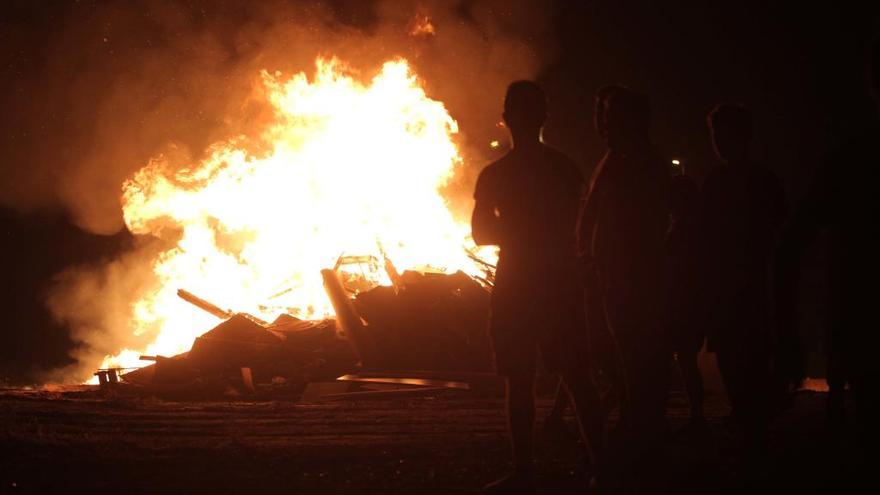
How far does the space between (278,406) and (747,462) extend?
232 inches

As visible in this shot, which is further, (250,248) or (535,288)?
(250,248)

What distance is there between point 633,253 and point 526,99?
112cm

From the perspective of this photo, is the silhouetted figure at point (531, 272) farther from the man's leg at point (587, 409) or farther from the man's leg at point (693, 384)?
the man's leg at point (693, 384)

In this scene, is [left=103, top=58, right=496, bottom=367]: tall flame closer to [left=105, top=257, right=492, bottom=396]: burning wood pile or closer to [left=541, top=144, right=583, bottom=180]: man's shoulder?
[left=105, top=257, right=492, bottom=396]: burning wood pile

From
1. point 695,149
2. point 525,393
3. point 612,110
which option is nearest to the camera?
point 525,393

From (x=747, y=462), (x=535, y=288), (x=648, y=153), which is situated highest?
(x=648, y=153)

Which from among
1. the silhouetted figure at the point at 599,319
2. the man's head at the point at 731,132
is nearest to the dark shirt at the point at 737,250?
the man's head at the point at 731,132

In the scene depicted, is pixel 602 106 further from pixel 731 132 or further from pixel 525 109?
pixel 731 132

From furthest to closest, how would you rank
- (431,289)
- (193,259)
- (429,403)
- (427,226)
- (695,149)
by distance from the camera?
(695,149) → (193,259) → (427,226) → (431,289) → (429,403)

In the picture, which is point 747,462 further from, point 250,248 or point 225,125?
point 225,125

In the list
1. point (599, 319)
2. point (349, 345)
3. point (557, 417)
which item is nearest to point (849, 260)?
point (599, 319)

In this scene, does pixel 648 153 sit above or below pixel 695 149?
below

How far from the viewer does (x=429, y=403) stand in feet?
30.9

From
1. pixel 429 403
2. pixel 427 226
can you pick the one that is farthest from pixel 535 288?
pixel 427 226
